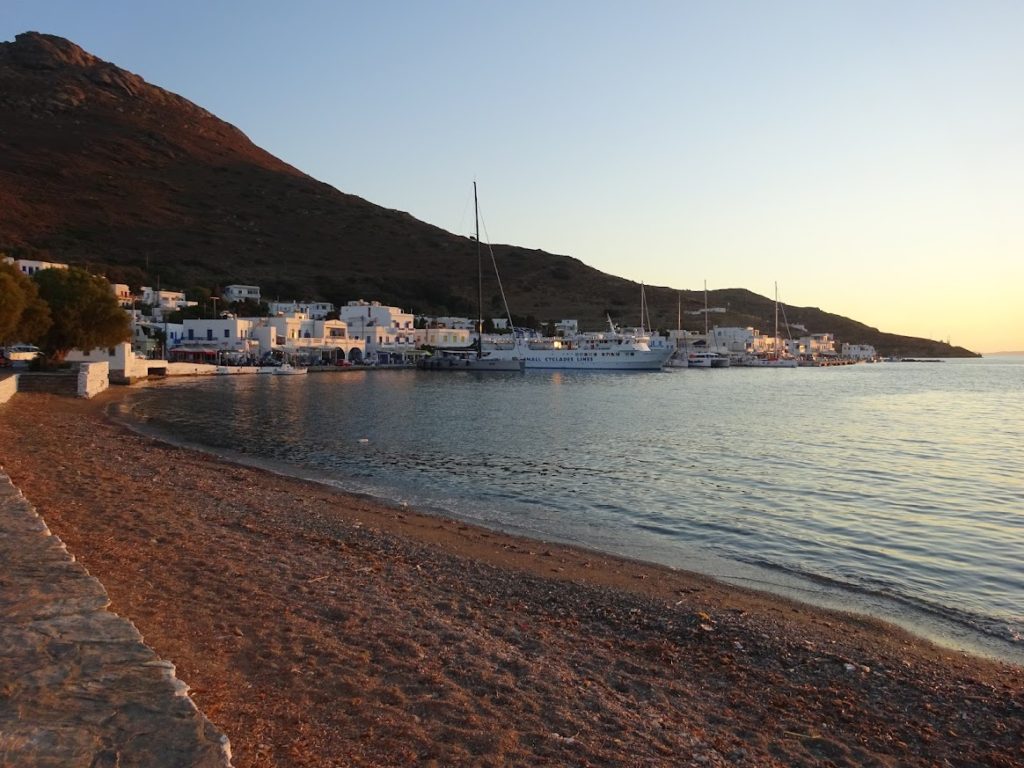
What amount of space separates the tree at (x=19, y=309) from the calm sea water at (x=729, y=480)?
23.5 ft

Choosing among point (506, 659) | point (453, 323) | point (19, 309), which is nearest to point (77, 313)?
point (19, 309)

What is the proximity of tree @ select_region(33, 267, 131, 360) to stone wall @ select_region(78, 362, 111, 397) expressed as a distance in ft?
16.8

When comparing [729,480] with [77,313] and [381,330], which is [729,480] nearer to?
[77,313]

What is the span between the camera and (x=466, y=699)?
526 centimetres

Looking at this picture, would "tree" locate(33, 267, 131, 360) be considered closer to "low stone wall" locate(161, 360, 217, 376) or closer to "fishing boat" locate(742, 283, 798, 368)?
"low stone wall" locate(161, 360, 217, 376)

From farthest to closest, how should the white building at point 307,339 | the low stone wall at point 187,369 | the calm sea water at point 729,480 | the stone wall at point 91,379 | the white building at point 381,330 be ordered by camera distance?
the white building at point 381,330
the white building at point 307,339
the low stone wall at point 187,369
the stone wall at point 91,379
the calm sea water at point 729,480

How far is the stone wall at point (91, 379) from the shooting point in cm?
3809

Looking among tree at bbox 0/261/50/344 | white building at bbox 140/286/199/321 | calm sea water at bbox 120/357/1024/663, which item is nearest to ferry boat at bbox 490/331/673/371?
white building at bbox 140/286/199/321

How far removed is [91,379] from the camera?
4022cm

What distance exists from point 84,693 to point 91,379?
139 ft

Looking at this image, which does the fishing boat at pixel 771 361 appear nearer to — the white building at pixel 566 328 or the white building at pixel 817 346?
the white building at pixel 817 346

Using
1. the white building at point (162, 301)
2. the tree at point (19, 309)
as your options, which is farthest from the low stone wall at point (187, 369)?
the white building at point (162, 301)

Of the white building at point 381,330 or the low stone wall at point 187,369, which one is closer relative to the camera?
the low stone wall at point 187,369

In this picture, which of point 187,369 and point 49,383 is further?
point 187,369
